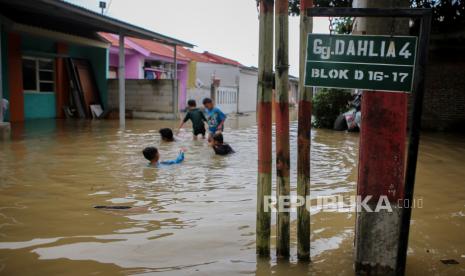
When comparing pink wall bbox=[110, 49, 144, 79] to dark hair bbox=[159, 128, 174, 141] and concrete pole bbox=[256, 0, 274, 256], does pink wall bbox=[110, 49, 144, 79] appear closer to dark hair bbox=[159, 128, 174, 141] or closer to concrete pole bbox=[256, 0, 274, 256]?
dark hair bbox=[159, 128, 174, 141]

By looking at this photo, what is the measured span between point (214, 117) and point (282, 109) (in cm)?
790

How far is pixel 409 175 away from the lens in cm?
316

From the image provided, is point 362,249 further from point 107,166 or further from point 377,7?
point 107,166

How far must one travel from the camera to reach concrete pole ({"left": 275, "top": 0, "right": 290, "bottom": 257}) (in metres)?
3.38

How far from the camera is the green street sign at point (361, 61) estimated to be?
10.0 feet

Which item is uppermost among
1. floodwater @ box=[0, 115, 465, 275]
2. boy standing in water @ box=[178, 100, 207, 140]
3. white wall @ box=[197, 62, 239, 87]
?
white wall @ box=[197, 62, 239, 87]

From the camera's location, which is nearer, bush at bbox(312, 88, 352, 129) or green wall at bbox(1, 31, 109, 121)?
green wall at bbox(1, 31, 109, 121)

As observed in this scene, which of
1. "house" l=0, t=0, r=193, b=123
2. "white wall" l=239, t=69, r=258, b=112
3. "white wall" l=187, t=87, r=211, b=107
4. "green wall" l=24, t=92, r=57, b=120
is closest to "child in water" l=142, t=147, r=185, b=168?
"house" l=0, t=0, r=193, b=123

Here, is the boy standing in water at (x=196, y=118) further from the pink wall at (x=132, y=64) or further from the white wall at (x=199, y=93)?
the pink wall at (x=132, y=64)

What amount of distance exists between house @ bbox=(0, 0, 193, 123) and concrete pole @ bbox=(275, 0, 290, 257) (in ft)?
34.5

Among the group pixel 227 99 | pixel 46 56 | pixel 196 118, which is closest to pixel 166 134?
pixel 196 118

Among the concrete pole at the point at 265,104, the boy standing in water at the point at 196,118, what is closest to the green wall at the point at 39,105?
the boy standing in water at the point at 196,118

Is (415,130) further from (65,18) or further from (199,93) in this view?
(199,93)

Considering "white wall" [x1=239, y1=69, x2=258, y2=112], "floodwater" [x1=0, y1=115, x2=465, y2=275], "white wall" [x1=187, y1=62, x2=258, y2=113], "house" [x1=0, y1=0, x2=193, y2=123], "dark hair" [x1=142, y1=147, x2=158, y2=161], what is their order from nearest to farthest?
1. "floodwater" [x1=0, y1=115, x2=465, y2=275]
2. "dark hair" [x1=142, y1=147, x2=158, y2=161]
3. "house" [x1=0, y1=0, x2=193, y2=123]
4. "white wall" [x1=187, y1=62, x2=258, y2=113]
5. "white wall" [x1=239, y1=69, x2=258, y2=112]
